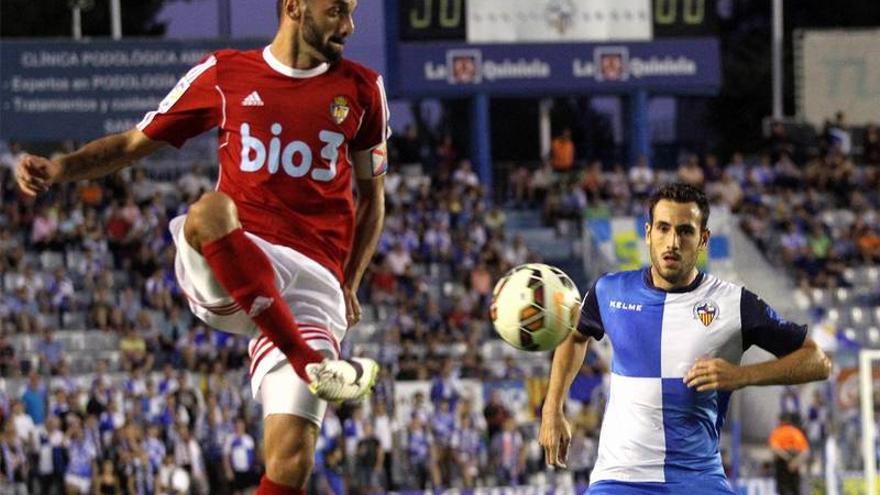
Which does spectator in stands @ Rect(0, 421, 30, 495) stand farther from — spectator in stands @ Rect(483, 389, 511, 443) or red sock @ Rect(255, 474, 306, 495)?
red sock @ Rect(255, 474, 306, 495)

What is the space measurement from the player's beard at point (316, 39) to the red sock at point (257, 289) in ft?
2.48

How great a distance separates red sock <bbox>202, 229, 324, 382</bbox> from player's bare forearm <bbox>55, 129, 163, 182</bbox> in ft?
2.11

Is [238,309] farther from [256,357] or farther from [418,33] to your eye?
[418,33]

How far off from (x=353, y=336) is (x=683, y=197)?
17.0 m

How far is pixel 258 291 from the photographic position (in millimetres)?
6418

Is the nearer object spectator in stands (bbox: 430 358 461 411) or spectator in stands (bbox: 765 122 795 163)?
spectator in stands (bbox: 430 358 461 411)

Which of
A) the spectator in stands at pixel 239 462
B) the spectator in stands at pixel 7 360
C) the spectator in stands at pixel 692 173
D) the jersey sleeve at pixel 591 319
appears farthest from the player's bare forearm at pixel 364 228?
the spectator in stands at pixel 692 173

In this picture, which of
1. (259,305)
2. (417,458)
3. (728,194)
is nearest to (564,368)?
(259,305)

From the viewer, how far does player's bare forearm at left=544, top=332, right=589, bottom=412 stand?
7508 mm

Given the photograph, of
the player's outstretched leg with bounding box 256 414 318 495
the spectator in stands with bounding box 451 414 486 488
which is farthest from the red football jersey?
the spectator in stands with bounding box 451 414 486 488

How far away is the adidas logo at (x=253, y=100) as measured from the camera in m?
6.70

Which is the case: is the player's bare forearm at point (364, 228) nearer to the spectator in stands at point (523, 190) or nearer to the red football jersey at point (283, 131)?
the red football jersey at point (283, 131)

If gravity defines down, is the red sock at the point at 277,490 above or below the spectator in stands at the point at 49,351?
above

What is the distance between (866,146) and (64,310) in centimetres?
1506
